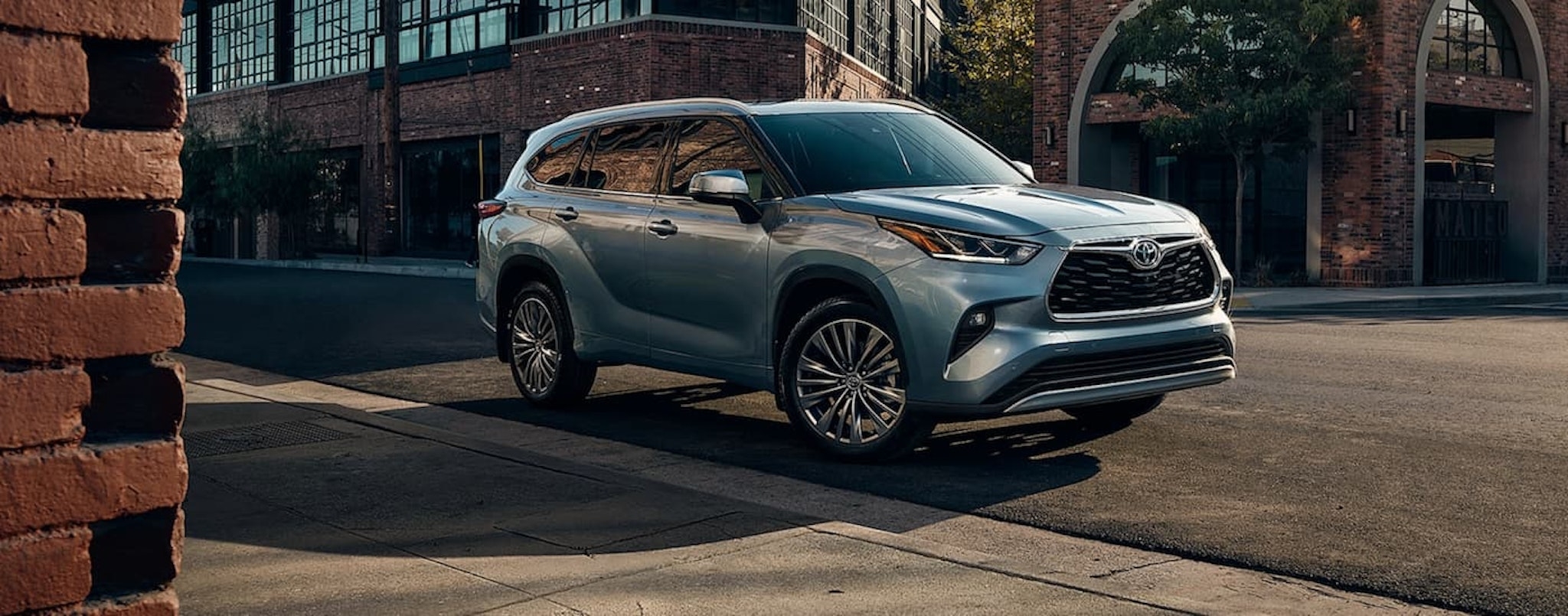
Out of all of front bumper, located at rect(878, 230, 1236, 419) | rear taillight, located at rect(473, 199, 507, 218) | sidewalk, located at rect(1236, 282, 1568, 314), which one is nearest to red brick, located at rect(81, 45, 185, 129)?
front bumper, located at rect(878, 230, 1236, 419)

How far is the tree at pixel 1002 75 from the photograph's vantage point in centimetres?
4347

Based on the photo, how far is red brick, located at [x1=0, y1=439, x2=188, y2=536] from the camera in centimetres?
168

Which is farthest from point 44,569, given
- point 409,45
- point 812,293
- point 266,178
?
point 409,45

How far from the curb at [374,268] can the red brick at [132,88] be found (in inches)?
1142

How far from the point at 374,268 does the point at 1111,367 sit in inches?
1223

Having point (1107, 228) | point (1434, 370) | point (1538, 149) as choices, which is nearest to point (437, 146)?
point (1538, 149)

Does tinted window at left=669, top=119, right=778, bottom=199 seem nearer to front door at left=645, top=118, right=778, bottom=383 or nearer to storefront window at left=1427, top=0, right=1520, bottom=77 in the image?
front door at left=645, top=118, right=778, bottom=383

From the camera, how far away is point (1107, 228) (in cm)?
682

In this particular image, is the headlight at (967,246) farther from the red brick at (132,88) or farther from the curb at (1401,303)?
the curb at (1401,303)

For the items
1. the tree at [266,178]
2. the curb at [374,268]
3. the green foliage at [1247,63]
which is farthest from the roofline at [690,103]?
the tree at [266,178]

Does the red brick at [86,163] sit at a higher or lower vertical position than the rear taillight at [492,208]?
lower

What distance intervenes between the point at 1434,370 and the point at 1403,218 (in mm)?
16818

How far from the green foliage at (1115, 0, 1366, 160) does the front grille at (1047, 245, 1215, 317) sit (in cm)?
1900

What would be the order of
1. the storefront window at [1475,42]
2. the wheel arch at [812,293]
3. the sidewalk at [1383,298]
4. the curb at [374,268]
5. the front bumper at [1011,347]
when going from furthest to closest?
the curb at [374,268] < the storefront window at [1475,42] < the sidewalk at [1383,298] < the wheel arch at [812,293] < the front bumper at [1011,347]
